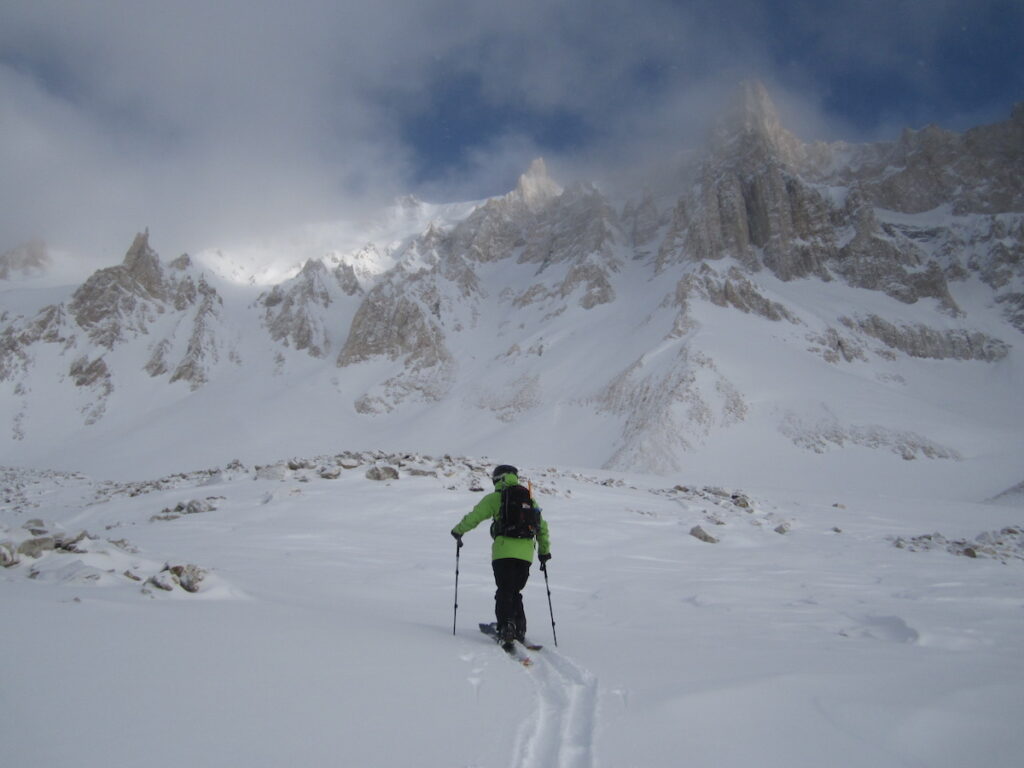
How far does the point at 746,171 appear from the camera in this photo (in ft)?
339

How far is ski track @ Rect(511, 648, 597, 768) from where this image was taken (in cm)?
287

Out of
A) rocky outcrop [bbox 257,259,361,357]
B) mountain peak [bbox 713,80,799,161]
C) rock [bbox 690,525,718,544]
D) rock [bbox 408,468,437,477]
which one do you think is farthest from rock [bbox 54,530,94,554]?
mountain peak [bbox 713,80,799,161]

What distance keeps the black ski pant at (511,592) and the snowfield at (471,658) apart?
14.5 inches

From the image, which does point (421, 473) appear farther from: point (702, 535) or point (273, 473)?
point (702, 535)

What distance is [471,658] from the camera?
4.59 m

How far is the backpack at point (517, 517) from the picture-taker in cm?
598

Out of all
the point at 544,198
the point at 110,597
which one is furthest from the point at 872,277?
the point at 110,597

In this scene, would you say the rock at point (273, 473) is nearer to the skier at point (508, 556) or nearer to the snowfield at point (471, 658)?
the snowfield at point (471, 658)

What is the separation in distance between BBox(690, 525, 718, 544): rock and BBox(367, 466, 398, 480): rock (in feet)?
28.0

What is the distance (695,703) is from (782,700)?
1.66 ft

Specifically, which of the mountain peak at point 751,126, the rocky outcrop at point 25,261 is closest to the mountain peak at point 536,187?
the mountain peak at point 751,126

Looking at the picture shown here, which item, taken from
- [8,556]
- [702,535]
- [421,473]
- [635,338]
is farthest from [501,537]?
[635,338]

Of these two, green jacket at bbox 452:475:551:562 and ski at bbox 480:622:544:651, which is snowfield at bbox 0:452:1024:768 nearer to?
ski at bbox 480:622:544:651

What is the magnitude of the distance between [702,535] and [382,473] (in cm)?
913
